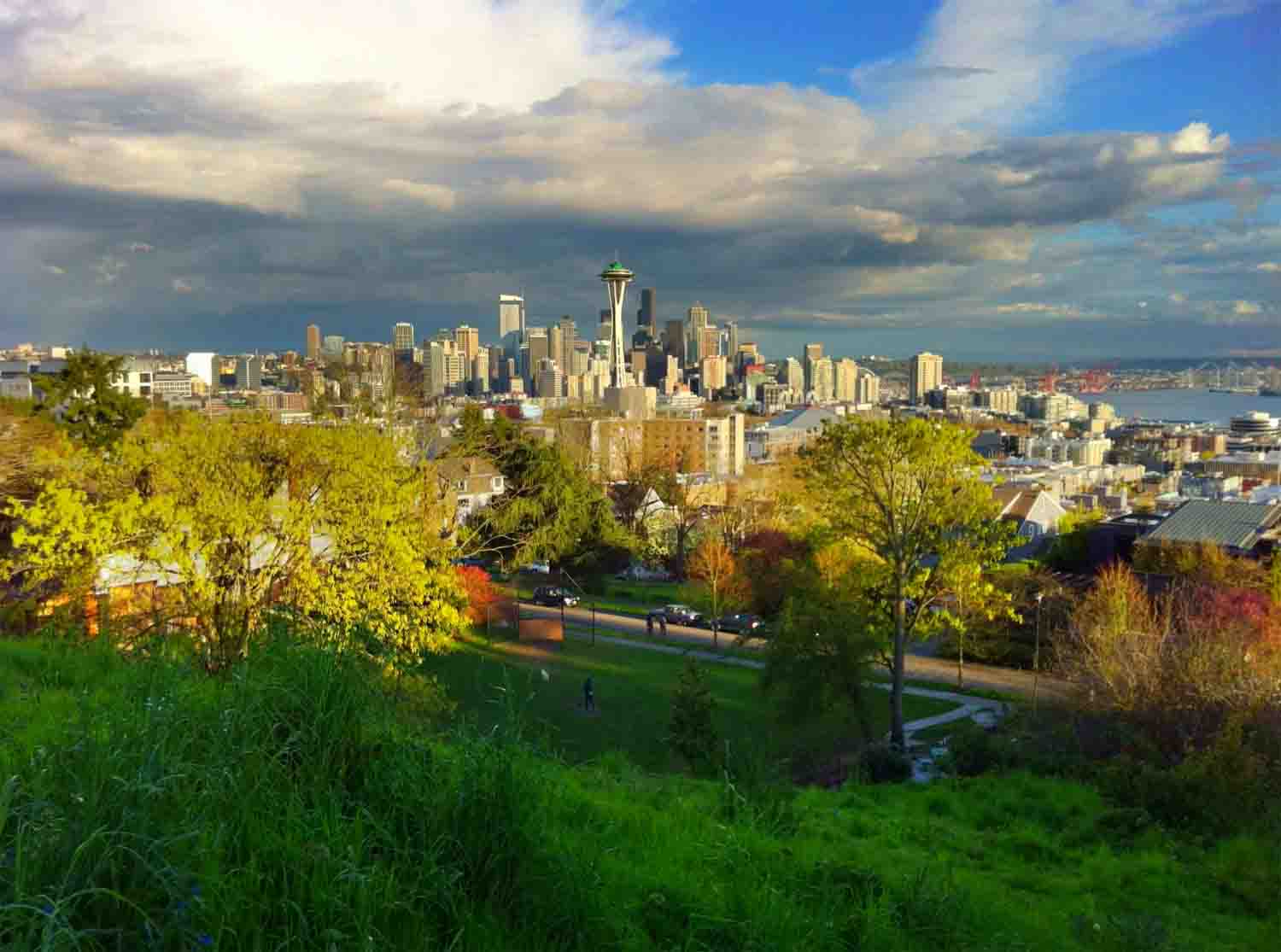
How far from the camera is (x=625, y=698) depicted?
2077cm

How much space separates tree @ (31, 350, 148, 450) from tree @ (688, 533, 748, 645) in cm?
1727

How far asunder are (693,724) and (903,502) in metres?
5.86

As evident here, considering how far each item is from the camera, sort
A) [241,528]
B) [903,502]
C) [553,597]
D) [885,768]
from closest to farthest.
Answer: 1. [241,528]
2. [885,768]
3. [903,502]
4. [553,597]

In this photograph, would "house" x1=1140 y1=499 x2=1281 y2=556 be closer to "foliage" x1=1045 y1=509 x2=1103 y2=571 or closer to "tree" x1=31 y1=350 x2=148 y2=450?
"foliage" x1=1045 y1=509 x2=1103 y2=571

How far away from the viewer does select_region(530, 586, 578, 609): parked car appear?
110 feet

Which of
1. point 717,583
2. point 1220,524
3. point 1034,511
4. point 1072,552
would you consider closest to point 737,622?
point 717,583

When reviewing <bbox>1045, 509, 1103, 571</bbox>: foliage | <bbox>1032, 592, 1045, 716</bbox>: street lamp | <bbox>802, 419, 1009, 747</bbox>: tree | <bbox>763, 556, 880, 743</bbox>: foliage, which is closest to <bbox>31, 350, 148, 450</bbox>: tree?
<bbox>763, 556, 880, 743</bbox>: foliage

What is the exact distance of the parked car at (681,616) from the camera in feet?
105

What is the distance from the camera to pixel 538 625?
27.2m

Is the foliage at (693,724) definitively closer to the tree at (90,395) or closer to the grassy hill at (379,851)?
the grassy hill at (379,851)

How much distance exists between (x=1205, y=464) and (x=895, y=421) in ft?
352

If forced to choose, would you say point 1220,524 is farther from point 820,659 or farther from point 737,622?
point 820,659

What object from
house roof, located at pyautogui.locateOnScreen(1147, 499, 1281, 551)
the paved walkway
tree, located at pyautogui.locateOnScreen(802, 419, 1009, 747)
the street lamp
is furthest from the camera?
house roof, located at pyautogui.locateOnScreen(1147, 499, 1281, 551)

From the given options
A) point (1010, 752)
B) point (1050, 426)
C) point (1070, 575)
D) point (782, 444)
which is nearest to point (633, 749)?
point (1010, 752)
